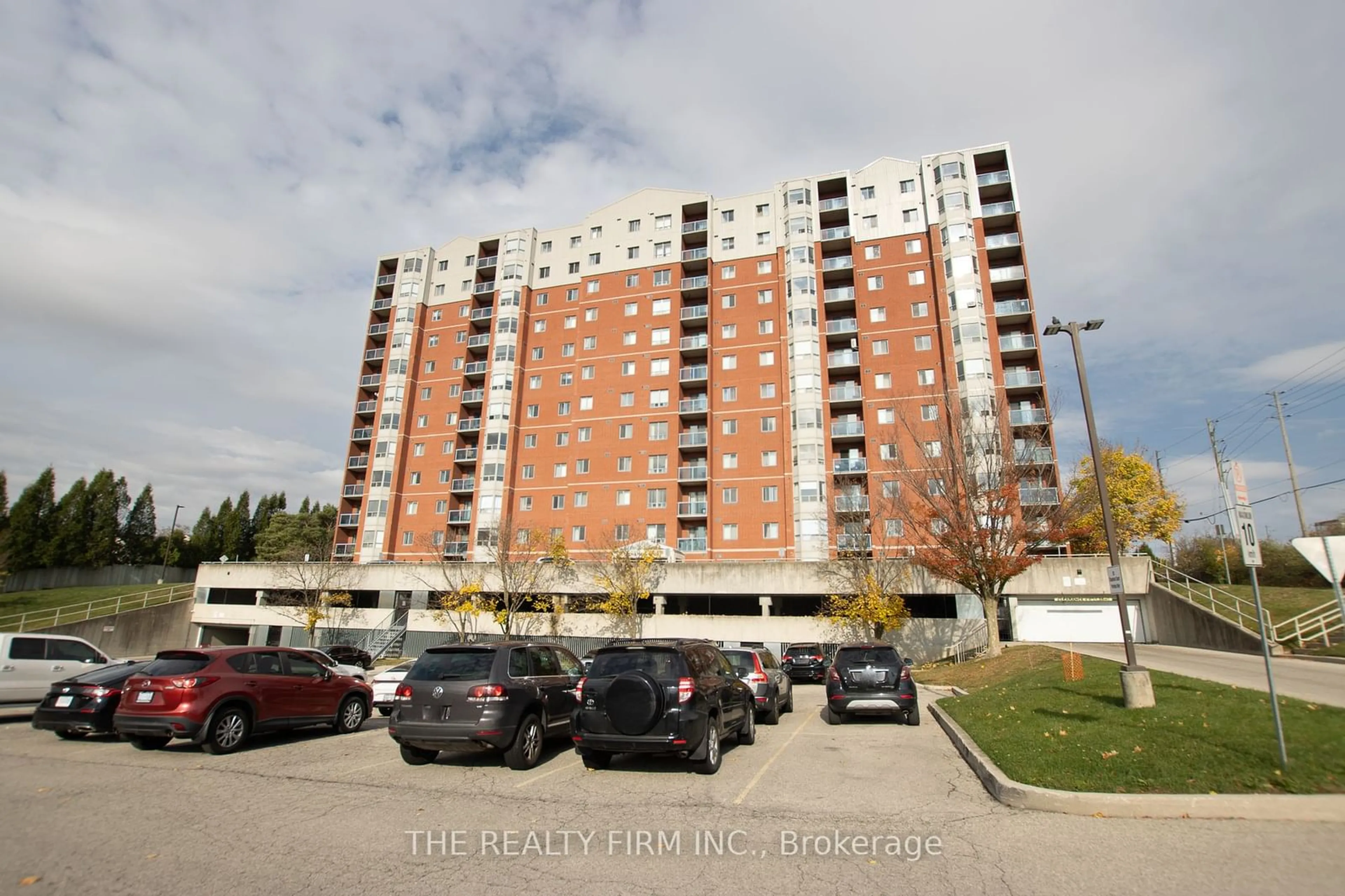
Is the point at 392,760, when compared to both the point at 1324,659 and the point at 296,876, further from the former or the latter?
the point at 1324,659

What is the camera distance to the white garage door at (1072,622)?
36.2m

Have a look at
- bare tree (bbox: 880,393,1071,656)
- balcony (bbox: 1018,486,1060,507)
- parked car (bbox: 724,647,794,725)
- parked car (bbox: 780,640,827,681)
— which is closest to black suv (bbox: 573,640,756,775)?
parked car (bbox: 724,647,794,725)

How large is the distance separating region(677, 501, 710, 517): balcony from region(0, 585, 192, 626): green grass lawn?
44.0 metres

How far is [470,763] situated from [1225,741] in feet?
32.6

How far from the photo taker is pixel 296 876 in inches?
199

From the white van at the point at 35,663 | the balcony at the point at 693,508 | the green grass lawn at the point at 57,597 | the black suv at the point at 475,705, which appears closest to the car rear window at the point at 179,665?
the black suv at the point at 475,705

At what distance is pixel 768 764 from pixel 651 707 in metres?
2.46

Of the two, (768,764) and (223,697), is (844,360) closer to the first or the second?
(768,764)

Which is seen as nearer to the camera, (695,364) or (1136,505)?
(1136,505)

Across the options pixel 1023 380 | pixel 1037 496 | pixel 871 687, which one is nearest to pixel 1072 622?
pixel 1037 496

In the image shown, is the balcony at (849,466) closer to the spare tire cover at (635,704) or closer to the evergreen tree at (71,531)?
the spare tire cover at (635,704)

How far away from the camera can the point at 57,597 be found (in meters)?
57.9

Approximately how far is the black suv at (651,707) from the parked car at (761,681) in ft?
13.4

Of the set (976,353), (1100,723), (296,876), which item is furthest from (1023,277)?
(296,876)
